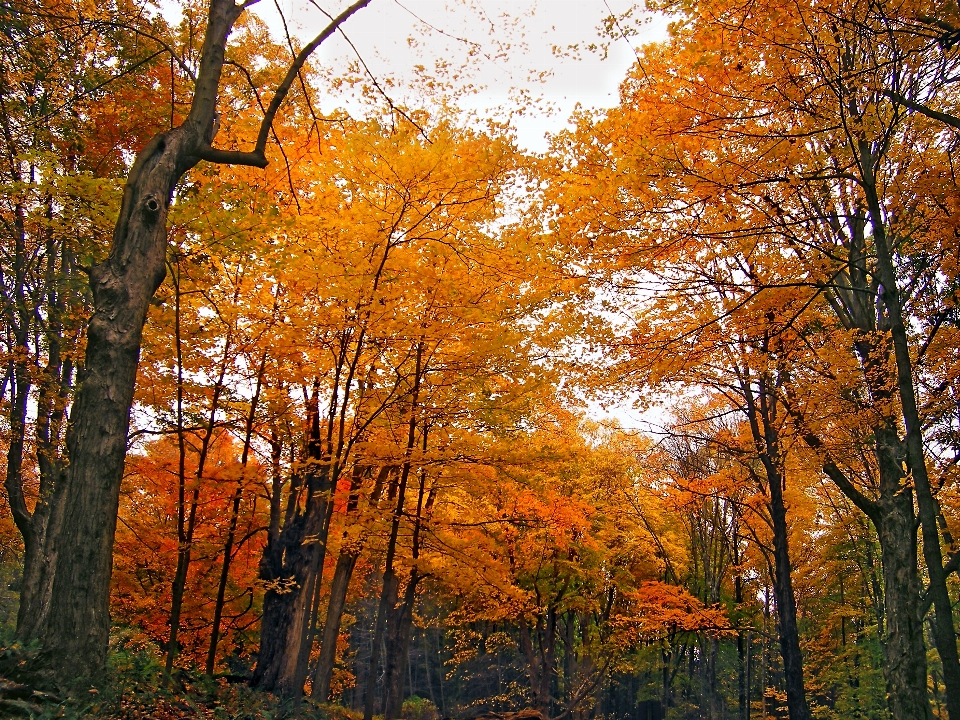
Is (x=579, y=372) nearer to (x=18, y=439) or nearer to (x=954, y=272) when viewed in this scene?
(x=954, y=272)

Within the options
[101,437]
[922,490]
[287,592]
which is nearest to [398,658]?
[287,592]

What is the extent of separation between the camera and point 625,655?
2011cm

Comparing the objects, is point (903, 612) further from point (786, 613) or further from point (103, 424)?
point (103, 424)

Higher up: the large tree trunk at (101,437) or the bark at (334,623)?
the large tree trunk at (101,437)

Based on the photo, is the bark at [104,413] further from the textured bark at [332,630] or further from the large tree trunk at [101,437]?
the textured bark at [332,630]

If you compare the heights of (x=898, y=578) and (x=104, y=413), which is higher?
(x=104, y=413)

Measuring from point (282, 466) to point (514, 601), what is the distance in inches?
283

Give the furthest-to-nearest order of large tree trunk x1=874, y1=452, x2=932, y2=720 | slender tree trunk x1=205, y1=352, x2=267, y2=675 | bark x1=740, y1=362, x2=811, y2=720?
bark x1=740, y1=362, x2=811, y2=720, slender tree trunk x1=205, y1=352, x2=267, y2=675, large tree trunk x1=874, y1=452, x2=932, y2=720

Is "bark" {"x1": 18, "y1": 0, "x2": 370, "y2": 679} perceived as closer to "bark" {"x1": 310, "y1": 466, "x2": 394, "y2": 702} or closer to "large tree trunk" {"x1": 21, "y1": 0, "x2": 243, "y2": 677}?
"large tree trunk" {"x1": 21, "y1": 0, "x2": 243, "y2": 677}

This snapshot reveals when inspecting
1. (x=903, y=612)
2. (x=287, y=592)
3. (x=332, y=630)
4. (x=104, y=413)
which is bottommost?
(x=332, y=630)

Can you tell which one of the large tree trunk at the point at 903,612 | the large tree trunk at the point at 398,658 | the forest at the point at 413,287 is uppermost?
the forest at the point at 413,287

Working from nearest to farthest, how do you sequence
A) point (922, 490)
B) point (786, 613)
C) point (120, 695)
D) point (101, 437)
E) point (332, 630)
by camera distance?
A: point (101, 437) < point (120, 695) < point (922, 490) < point (786, 613) < point (332, 630)

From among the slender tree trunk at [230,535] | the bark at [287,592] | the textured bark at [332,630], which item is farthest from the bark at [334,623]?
the slender tree trunk at [230,535]

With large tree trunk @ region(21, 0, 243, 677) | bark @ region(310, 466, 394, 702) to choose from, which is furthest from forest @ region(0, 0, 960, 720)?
bark @ region(310, 466, 394, 702)
